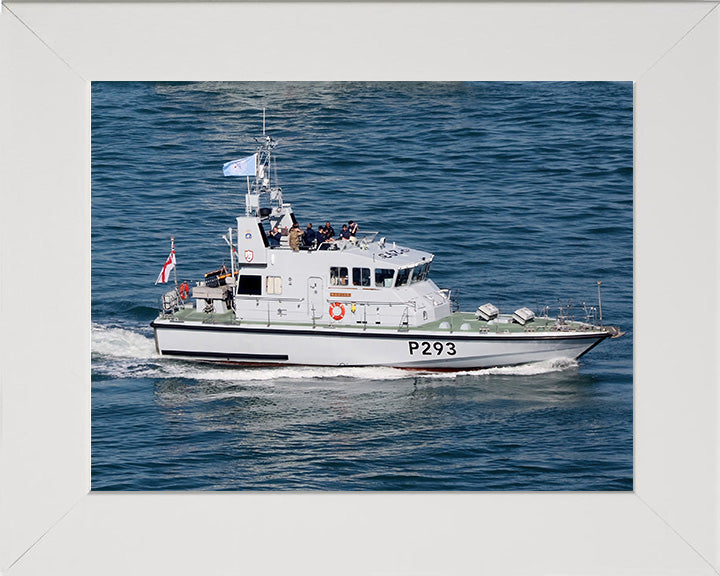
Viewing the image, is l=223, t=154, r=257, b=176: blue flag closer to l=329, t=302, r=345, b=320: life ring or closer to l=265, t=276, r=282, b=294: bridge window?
l=265, t=276, r=282, b=294: bridge window

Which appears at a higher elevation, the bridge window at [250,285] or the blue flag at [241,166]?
the blue flag at [241,166]

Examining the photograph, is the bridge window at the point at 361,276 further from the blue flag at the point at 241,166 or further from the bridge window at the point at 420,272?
the blue flag at the point at 241,166

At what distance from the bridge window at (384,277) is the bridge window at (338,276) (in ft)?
1.78

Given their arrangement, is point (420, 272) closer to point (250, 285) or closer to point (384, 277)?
point (384, 277)

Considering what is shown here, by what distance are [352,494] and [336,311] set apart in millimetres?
9870

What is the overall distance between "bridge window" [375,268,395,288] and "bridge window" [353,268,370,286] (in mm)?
159

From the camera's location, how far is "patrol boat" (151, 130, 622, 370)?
21.1 m

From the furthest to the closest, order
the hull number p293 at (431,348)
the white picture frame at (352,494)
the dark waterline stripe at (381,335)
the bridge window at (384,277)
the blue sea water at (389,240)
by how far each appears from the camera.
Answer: the bridge window at (384,277), the hull number p293 at (431,348), the dark waterline stripe at (381,335), the blue sea water at (389,240), the white picture frame at (352,494)

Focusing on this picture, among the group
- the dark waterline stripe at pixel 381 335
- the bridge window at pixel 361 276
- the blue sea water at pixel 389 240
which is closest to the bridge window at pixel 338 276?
the bridge window at pixel 361 276

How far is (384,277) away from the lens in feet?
70.1

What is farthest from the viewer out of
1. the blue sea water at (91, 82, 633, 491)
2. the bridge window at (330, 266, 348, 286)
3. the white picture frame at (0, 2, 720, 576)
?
the bridge window at (330, 266, 348, 286)

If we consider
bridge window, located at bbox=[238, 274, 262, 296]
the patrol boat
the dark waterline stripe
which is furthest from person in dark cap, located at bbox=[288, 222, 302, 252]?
the dark waterline stripe

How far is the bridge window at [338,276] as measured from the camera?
2147 centimetres
